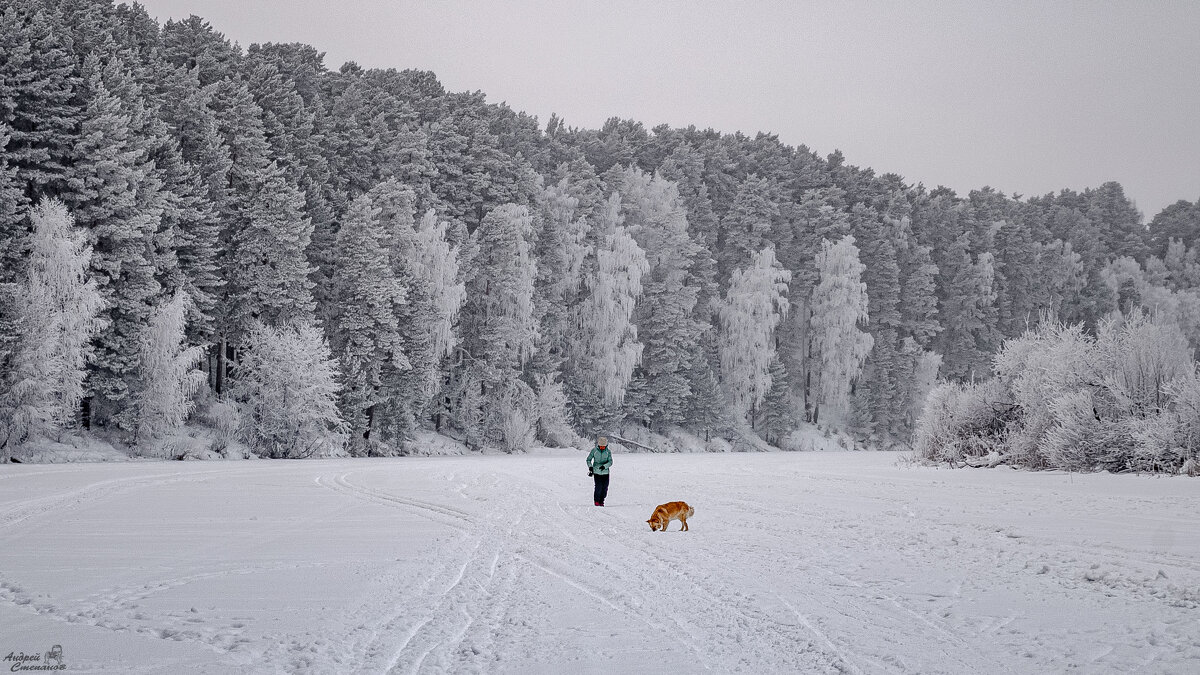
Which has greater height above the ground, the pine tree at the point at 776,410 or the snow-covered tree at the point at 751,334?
the snow-covered tree at the point at 751,334

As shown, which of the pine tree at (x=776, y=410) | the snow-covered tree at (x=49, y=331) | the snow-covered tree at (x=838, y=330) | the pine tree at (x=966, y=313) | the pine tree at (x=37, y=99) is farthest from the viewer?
the pine tree at (x=966, y=313)

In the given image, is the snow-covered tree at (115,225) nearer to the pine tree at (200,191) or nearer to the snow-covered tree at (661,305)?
the pine tree at (200,191)

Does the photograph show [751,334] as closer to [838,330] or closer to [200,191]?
[838,330]

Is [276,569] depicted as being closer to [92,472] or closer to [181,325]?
[92,472]

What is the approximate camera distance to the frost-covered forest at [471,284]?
25.1 m

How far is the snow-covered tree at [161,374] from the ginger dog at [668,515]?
23.3 meters

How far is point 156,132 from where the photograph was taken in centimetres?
3080

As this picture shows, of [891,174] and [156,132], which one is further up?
[891,174]

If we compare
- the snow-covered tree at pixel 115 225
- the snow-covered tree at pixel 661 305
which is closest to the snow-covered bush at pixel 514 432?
the snow-covered tree at pixel 661 305

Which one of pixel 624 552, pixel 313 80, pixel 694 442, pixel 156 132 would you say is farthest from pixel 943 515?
pixel 313 80

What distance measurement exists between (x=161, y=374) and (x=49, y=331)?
156 inches

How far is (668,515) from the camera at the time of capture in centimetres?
1022

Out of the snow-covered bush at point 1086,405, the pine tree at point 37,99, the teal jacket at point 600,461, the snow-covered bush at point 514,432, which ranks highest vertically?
the pine tree at point 37,99

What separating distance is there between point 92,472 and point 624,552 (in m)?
16.5
